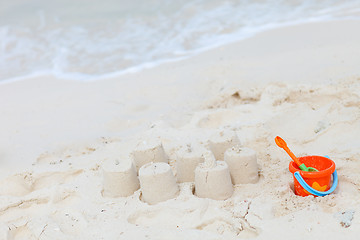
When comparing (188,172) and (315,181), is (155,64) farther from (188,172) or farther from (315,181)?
(315,181)

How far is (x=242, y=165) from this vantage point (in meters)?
2.14

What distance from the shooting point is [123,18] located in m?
9.50

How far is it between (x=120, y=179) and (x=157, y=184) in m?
0.25

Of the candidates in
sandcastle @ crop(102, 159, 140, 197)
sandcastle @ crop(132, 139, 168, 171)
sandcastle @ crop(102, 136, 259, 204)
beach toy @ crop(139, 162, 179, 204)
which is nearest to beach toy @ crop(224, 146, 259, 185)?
sandcastle @ crop(102, 136, 259, 204)

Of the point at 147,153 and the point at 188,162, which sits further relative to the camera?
the point at 147,153

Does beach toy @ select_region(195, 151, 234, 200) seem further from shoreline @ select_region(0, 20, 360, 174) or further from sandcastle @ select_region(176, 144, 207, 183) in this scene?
shoreline @ select_region(0, 20, 360, 174)

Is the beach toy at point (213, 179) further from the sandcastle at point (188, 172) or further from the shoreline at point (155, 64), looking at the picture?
the shoreline at point (155, 64)

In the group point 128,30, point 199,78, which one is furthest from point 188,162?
point 128,30

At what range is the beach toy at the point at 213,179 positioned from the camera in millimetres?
2012

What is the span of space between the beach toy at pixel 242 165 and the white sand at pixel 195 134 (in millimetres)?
52

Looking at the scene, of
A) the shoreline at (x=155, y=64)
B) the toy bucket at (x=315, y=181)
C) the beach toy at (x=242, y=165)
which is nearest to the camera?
the toy bucket at (x=315, y=181)

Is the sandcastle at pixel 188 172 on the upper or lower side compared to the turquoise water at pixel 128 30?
upper

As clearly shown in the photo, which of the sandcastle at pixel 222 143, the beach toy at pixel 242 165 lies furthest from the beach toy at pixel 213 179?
the sandcastle at pixel 222 143

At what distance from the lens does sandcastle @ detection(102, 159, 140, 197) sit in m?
2.17
